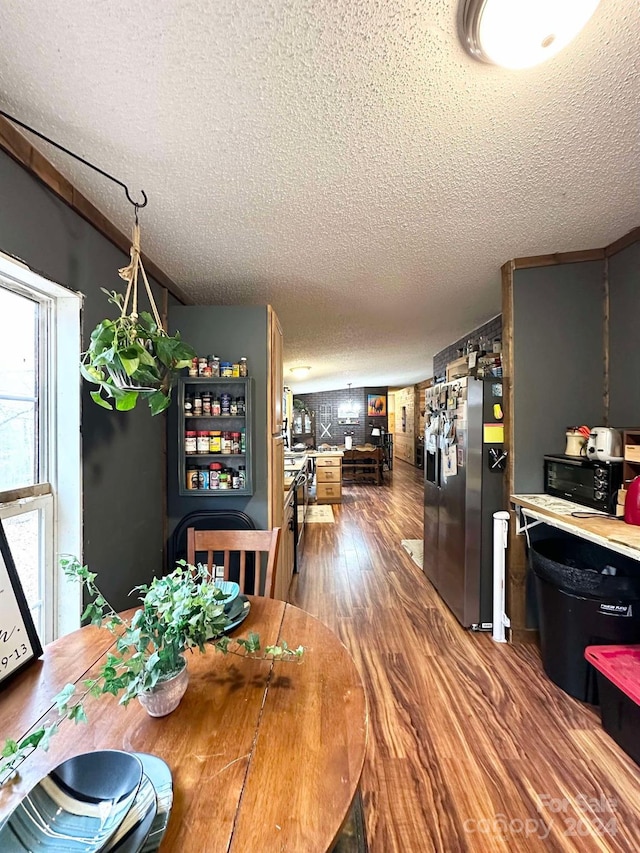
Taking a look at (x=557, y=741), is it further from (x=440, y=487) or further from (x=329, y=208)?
(x=329, y=208)

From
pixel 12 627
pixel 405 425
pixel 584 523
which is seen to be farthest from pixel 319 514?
pixel 405 425

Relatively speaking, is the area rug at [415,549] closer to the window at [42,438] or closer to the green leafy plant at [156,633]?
the window at [42,438]

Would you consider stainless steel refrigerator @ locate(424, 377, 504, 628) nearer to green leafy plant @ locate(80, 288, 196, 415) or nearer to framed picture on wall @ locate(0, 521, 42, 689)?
green leafy plant @ locate(80, 288, 196, 415)

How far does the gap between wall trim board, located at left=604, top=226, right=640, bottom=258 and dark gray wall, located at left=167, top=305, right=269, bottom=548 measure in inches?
84.5

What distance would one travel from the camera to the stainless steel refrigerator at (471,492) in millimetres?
2354

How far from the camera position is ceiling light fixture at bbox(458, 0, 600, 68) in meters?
0.82

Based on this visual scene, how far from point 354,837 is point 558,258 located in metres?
2.93

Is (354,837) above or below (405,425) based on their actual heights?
below

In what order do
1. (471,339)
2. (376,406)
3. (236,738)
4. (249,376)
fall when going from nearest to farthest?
(236,738), (249,376), (471,339), (376,406)

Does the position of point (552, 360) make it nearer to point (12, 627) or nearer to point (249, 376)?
point (249, 376)

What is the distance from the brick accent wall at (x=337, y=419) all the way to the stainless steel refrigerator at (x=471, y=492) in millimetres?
A: 7815

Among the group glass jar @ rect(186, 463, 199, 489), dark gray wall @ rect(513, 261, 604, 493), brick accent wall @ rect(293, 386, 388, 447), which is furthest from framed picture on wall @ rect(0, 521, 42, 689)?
brick accent wall @ rect(293, 386, 388, 447)

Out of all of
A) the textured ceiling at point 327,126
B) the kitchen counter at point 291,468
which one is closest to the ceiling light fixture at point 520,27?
the textured ceiling at point 327,126

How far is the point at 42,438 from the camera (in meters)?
1.47
